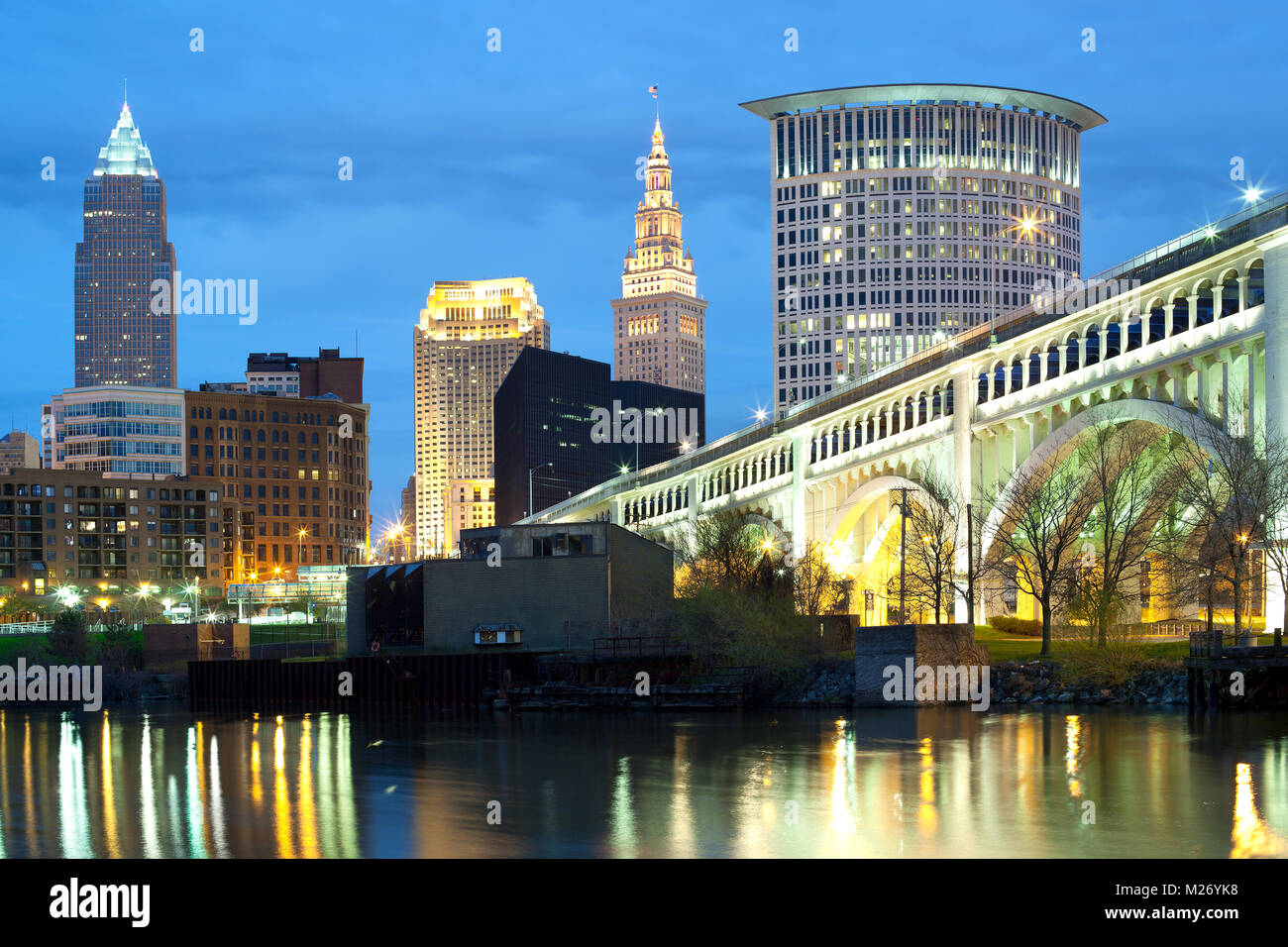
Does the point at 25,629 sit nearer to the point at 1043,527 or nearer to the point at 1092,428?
the point at 1043,527

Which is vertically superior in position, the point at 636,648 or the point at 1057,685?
the point at 636,648

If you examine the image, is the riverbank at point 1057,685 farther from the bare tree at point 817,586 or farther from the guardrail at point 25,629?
the guardrail at point 25,629

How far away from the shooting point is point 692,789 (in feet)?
104

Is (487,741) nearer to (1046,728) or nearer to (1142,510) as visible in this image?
(1046,728)

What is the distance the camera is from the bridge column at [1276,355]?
5447cm

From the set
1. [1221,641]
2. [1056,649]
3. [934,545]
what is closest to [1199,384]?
[1056,649]

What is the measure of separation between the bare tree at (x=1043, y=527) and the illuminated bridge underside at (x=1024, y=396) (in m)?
1.65

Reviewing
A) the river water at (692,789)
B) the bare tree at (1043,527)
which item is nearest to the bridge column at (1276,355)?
the bare tree at (1043,527)

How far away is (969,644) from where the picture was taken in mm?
52812

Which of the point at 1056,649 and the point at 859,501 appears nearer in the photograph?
the point at 1056,649

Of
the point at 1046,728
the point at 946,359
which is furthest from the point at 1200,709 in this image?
the point at 946,359

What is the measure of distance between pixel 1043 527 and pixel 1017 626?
7.34 m
